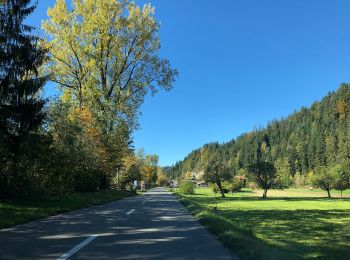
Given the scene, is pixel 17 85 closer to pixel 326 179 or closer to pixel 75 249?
pixel 75 249

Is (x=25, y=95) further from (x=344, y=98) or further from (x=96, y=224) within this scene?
(x=344, y=98)

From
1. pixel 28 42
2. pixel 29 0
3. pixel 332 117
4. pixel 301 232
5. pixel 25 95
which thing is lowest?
pixel 301 232

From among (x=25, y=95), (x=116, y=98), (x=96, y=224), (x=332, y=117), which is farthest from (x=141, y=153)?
(x=332, y=117)

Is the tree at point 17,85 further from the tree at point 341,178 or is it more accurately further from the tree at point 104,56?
the tree at point 341,178

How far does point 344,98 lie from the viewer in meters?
195

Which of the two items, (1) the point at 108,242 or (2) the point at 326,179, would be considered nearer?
(1) the point at 108,242

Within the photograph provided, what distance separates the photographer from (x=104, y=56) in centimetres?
4000

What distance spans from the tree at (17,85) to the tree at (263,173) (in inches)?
1752

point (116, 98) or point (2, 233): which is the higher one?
point (116, 98)

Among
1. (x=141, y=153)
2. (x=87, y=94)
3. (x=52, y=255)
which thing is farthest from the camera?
(x=141, y=153)

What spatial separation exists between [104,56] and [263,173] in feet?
108

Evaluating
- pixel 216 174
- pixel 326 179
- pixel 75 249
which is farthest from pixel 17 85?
pixel 326 179

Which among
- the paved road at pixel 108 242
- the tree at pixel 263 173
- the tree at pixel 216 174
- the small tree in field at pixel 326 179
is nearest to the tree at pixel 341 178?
the small tree in field at pixel 326 179

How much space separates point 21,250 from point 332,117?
7824 inches
